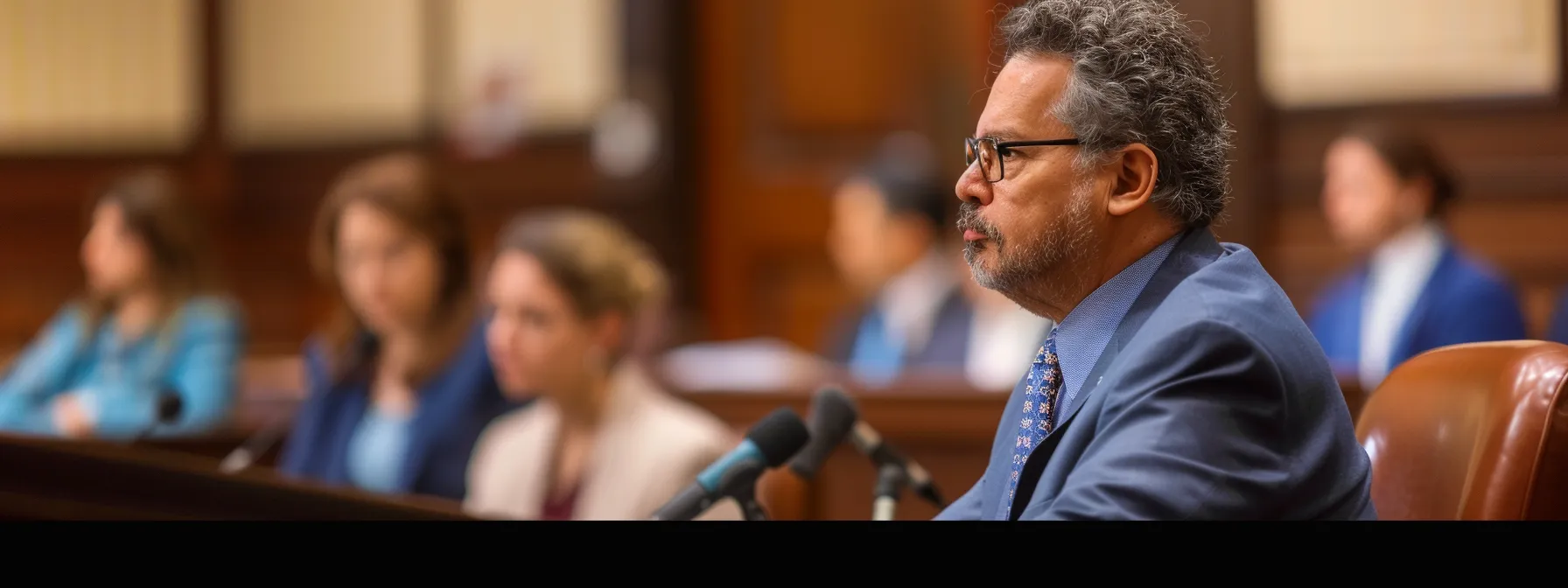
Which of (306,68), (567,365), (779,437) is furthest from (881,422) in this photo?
(306,68)

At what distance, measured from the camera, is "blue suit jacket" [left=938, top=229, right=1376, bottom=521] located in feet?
3.60

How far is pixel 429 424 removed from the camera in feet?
9.42

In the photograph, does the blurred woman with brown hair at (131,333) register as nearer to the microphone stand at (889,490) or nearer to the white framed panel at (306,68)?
the white framed panel at (306,68)

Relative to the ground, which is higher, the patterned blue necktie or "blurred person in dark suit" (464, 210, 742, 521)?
the patterned blue necktie

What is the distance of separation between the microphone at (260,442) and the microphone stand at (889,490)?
1911mm

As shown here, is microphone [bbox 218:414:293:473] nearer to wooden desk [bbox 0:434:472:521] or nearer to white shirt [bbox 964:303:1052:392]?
white shirt [bbox 964:303:1052:392]

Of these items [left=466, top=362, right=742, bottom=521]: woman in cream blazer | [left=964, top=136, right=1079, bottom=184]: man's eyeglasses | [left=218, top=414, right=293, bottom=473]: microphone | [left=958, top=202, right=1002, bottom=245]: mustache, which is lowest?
[left=218, top=414, right=293, bottom=473]: microphone

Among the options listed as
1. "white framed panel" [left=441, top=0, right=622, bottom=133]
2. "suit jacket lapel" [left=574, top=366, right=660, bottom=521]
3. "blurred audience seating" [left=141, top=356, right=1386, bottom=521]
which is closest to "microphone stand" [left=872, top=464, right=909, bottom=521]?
"suit jacket lapel" [left=574, top=366, right=660, bottom=521]

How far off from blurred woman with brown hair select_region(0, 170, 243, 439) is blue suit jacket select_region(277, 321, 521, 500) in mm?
603

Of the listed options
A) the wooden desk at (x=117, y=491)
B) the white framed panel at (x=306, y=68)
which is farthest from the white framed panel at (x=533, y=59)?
the wooden desk at (x=117, y=491)

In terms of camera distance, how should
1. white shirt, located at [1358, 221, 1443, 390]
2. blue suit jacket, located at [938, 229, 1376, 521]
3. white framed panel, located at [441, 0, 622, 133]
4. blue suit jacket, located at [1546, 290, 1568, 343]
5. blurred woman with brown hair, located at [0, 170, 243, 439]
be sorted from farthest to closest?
white framed panel, located at [441, 0, 622, 133], blurred woman with brown hair, located at [0, 170, 243, 439], white shirt, located at [1358, 221, 1443, 390], blue suit jacket, located at [1546, 290, 1568, 343], blue suit jacket, located at [938, 229, 1376, 521]

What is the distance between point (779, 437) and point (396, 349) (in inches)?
68.6

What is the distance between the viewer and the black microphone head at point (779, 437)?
1.46 metres

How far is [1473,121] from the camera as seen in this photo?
4223 millimetres
